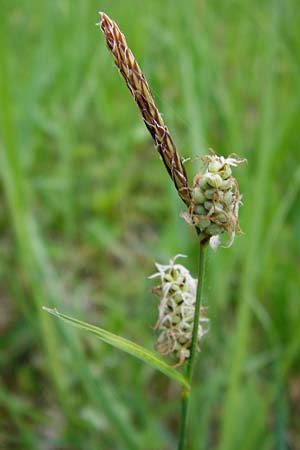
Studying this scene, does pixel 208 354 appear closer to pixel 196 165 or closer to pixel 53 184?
pixel 196 165

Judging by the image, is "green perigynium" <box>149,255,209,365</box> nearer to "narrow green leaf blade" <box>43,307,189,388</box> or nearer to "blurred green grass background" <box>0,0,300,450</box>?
"narrow green leaf blade" <box>43,307,189,388</box>

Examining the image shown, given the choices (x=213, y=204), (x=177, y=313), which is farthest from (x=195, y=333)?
(x=213, y=204)

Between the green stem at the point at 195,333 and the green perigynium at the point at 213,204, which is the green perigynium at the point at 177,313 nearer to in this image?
the green stem at the point at 195,333

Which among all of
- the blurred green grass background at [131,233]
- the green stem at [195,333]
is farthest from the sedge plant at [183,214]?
the blurred green grass background at [131,233]

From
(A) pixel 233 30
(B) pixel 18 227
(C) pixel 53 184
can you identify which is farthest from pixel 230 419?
(A) pixel 233 30

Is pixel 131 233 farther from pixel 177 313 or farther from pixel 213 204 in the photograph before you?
pixel 213 204

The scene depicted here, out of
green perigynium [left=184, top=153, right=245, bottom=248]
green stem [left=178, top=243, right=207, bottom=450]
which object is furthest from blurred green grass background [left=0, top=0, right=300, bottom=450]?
green perigynium [left=184, top=153, right=245, bottom=248]
